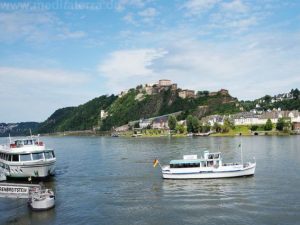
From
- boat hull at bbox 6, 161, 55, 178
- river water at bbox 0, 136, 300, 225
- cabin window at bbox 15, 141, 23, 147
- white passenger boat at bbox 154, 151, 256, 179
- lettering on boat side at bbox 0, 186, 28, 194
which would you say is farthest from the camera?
cabin window at bbox 15, 141, 23, 147

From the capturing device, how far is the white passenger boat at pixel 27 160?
65062mm

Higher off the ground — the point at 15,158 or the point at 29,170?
the point at 15,158

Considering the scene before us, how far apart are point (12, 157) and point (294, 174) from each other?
48.7 m

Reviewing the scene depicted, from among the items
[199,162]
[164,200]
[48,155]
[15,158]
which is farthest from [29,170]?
[199,162]

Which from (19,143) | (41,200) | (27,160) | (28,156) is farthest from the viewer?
(19,143)

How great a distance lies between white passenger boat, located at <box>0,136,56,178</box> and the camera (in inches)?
2562

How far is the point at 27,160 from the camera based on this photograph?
214 ft

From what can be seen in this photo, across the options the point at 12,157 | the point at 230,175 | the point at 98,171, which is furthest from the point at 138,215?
the point at 98,171

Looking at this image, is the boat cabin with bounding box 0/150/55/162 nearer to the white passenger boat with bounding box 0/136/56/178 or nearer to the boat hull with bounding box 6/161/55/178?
the white passenger boat with bounding box 0/136/56/178

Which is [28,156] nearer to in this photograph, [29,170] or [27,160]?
[27,160]

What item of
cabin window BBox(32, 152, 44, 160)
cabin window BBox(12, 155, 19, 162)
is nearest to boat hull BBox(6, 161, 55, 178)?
cabin window BBox(12, 155, 19, 162)

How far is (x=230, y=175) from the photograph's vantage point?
65.4 meters

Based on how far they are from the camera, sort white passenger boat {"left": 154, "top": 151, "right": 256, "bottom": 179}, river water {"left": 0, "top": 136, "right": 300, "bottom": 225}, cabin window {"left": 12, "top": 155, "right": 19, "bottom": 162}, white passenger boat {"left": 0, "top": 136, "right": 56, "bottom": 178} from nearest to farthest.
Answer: river water {"left": 0, "top": 136, "right": 300, "bottom": 225} → white passenger boat {"left": 0, "top": 136, "right": 56, "bottom": 178} → white passenger boat {"left": 154, "top": 151, "right": 256, "bottom": 179} → cabin window {"left": 12, "top": 155, "right": 19, "bottom": 162}

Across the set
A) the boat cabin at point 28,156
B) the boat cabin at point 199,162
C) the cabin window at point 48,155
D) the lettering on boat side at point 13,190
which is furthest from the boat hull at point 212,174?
the lettering on boat side at point 13,190
